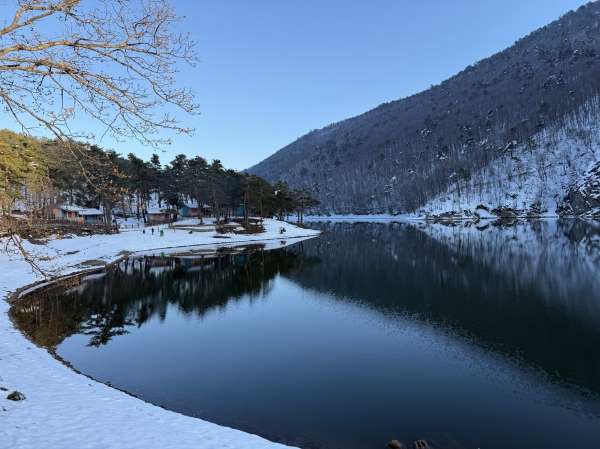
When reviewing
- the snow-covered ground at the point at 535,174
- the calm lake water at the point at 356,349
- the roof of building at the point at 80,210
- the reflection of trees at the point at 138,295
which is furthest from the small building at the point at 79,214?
the snow-covered ground at the point at 535,174

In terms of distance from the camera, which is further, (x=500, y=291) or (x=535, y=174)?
(x=535, y=174)

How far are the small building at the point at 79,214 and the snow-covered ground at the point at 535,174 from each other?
15034 cm

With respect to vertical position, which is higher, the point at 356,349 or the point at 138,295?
the point at 138,295

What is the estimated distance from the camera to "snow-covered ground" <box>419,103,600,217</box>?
530 feet

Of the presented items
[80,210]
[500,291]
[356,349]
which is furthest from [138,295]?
[80,210]

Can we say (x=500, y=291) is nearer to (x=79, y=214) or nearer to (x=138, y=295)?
(x=138, y=295)

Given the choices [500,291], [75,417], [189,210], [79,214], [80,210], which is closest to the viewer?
[75,417]

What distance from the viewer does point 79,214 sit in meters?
99.1

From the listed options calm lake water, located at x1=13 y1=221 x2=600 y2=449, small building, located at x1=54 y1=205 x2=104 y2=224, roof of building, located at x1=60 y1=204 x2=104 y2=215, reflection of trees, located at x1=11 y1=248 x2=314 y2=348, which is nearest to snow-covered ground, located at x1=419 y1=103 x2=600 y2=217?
calm lake water, located at x1=13 y1=221 x2=600 y2=449

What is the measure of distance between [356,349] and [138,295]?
22.2 m

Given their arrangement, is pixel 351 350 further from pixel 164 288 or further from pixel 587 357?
pixel 164 288

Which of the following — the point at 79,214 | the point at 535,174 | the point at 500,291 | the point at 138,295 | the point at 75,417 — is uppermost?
the point at 535,174

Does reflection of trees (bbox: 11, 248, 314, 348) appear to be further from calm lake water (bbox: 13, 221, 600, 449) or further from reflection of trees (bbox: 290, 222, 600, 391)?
reflection of trees (bbox: 290, 222, 600, 391)

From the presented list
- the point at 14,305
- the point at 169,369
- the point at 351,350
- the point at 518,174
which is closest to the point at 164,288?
the point at 14,305
